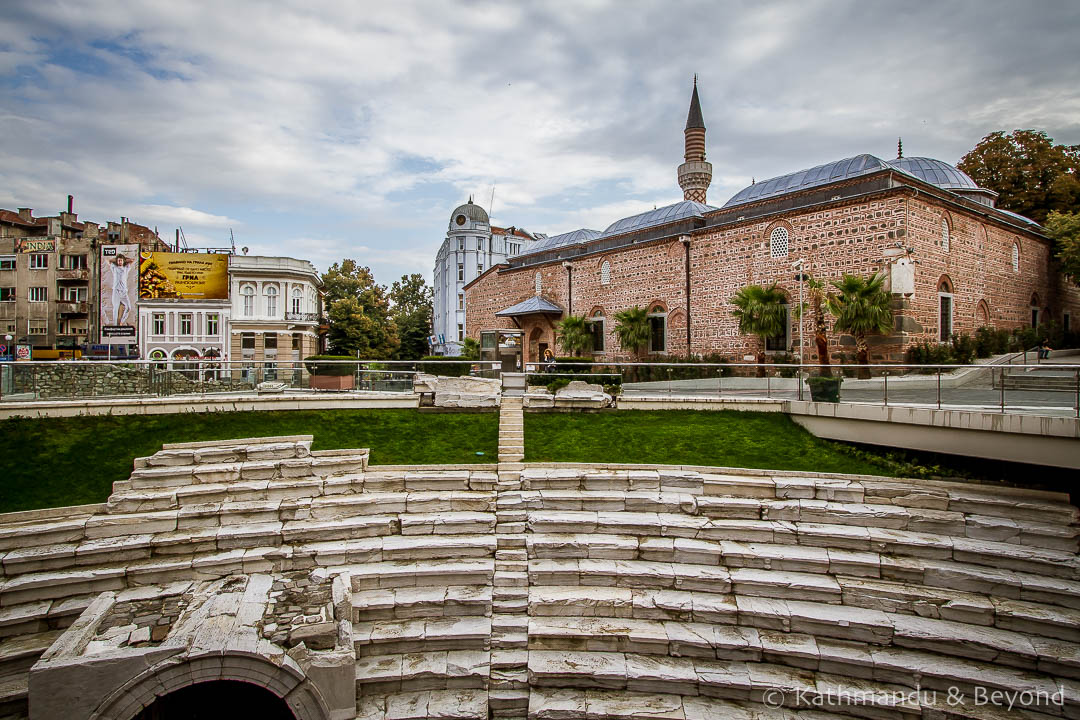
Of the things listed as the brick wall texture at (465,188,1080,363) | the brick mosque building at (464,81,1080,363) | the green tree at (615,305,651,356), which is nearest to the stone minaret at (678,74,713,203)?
the brick mosque building at (464,81,1080,363)

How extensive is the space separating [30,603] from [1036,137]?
125 ft

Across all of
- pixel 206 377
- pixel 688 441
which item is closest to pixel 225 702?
pixel 206 377

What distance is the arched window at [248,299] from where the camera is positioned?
30328 millimetres

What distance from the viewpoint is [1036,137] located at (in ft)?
83.0

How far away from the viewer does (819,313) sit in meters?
15.5

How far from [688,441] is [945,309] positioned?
12.2m

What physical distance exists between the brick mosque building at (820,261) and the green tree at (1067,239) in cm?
48

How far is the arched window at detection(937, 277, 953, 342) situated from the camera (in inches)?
635

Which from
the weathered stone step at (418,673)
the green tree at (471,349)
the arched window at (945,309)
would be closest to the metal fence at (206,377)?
the weathered stone step at (418,673)

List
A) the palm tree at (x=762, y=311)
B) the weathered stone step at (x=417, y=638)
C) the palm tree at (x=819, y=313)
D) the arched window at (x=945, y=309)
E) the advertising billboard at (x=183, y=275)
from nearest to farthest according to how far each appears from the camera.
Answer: the weathered stone step at (x=417, y=638) → the palm tree at (x=819, y=313) → the arched window at (x=945, y=309) → the palm tree at (x=762, y=311) → the advertising billboard at (x=183, y=275)

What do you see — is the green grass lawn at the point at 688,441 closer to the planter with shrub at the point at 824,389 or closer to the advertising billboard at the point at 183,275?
the planter with shrub at the point at 824,389

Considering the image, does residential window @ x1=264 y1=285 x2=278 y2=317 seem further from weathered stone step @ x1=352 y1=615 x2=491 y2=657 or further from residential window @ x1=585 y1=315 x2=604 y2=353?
weathered stone step @ x1=352 y1=615 x2=491 y2=657

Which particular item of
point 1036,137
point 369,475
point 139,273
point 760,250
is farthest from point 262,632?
point 1036,137

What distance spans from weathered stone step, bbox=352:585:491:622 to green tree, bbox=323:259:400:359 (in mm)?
25687
